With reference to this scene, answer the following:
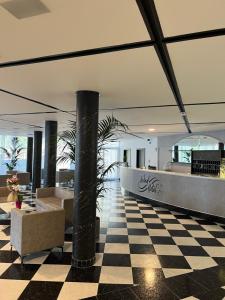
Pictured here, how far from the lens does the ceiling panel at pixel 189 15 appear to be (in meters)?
1.38

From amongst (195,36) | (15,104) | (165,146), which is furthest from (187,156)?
(195,36)

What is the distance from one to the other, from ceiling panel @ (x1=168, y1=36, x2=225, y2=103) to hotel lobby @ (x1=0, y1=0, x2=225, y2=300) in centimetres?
1

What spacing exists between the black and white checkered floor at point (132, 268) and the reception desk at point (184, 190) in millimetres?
622

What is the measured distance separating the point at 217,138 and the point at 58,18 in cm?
854

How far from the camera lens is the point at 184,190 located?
20.5ft

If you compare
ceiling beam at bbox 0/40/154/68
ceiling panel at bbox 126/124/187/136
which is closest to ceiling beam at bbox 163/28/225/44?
ceiling beam at bbox 0/40/154/68

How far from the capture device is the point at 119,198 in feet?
28.2

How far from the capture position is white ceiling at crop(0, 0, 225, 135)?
1479 millimetres

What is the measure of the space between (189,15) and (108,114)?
3682 mm

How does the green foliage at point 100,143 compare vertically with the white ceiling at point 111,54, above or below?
below

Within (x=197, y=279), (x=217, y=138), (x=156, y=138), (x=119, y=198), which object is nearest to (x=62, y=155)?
(x=197, y=279)

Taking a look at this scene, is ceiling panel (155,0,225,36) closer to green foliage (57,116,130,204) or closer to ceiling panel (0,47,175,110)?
ceiling panel (0,47,175,110)

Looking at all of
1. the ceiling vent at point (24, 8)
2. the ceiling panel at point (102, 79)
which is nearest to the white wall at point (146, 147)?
the ceiling panel at point (102, 79)

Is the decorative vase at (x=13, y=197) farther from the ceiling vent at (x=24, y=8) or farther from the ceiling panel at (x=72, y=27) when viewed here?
the ceiling vent at (x=24, y=8)
